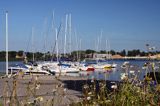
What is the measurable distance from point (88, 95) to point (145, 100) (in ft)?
2.48

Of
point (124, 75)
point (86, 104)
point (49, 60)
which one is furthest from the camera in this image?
point (49, 60)

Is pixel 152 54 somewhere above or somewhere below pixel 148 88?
above

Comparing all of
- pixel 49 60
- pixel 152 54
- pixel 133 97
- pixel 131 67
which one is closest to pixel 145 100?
pixel 133 97

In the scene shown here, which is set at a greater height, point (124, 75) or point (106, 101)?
point (124, 75)

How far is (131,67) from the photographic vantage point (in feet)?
19.6

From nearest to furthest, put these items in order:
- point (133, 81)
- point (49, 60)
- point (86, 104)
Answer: point (86, 104)
point (133, 81)
point (49, 60)

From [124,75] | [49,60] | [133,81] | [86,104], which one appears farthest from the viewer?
[49,60]

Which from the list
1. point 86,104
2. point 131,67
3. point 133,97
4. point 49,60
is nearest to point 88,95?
point 86,104

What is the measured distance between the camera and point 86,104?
5270 millimetres

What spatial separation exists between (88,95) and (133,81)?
28.2 inches

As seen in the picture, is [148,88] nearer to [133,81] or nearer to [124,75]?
[133,81]

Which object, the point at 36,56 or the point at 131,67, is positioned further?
the point at 36,56

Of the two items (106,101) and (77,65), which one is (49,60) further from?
(106,101)

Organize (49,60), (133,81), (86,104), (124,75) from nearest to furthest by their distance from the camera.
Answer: (124,75) < (86,104) < (133,81) < (49,60)
